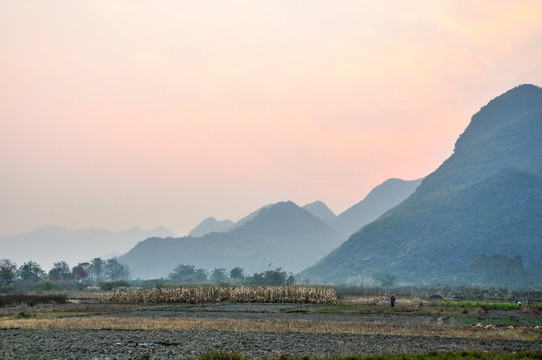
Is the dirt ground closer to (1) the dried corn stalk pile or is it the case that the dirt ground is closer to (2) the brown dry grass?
(2) the brown dry grass

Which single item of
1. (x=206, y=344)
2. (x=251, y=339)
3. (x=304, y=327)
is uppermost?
(x=206, y=344)

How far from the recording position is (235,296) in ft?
292

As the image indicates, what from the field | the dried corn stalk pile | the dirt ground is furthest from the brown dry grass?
the dried corn stalk pile

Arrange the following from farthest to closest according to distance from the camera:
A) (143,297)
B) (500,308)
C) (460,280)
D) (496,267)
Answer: (460,280) → (496,267) → (143,297) → (500,308)

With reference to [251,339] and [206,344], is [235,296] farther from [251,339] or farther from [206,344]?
[206,344]

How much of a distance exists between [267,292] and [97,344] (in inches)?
2295

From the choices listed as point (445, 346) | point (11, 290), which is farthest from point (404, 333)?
point (11, 290)

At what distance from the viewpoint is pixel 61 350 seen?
2909cm

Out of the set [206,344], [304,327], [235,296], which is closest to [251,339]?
[206,344]

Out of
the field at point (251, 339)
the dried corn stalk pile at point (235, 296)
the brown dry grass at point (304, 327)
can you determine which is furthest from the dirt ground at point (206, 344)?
the dried corn stalk pile at point (235, 296)

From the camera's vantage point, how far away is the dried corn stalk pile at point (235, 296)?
85.6 metres

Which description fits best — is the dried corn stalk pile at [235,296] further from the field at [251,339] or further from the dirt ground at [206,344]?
the dirt ground at [206,344]

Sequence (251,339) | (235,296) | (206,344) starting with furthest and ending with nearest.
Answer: (235,296) < (251,339) < (206,344)

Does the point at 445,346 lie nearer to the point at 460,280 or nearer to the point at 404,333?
the point at 404,333
